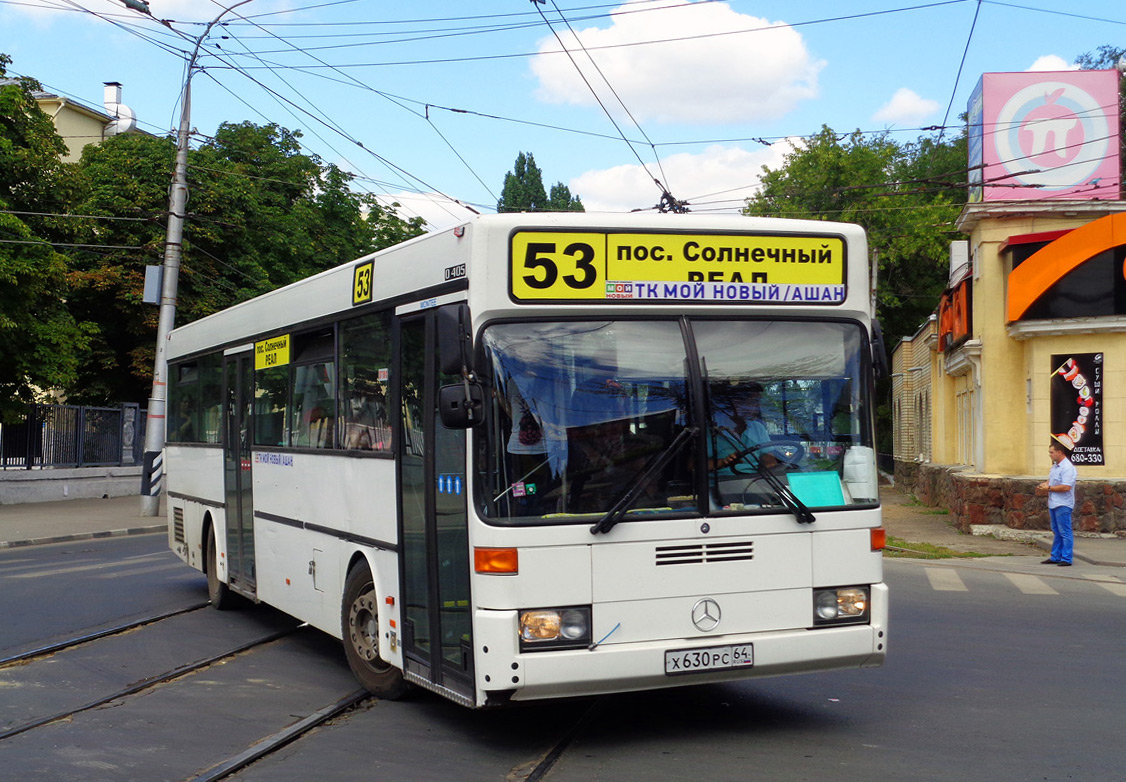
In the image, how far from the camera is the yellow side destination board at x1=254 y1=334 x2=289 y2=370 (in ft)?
33.0

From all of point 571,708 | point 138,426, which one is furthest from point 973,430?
point 138,426

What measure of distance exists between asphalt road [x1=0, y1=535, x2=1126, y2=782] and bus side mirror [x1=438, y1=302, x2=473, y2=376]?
2.02 m

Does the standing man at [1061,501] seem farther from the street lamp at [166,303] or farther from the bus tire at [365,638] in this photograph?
the street lamp at [166,303]

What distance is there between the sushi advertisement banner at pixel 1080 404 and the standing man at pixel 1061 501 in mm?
4912

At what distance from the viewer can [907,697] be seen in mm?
8031

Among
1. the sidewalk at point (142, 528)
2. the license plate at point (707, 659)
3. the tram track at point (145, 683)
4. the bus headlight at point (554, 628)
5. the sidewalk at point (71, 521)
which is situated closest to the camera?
the bus headlight at point (554, 628)

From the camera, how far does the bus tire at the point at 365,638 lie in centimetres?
794

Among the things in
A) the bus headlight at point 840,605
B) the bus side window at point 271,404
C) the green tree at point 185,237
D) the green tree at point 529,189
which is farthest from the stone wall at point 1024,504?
the green tree at point 529,189

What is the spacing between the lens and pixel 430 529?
23.2 feet

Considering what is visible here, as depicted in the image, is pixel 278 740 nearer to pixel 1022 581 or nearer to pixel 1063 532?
pixel 1022 581

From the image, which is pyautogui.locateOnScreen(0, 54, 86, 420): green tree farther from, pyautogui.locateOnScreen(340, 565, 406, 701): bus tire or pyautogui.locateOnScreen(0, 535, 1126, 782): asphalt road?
pyautogui.locateOnScreen(340, 565, 406, 701): bus tire

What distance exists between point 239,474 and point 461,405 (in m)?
5.79

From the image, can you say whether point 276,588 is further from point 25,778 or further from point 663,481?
point 663,481

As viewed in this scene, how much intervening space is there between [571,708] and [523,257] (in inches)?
115
